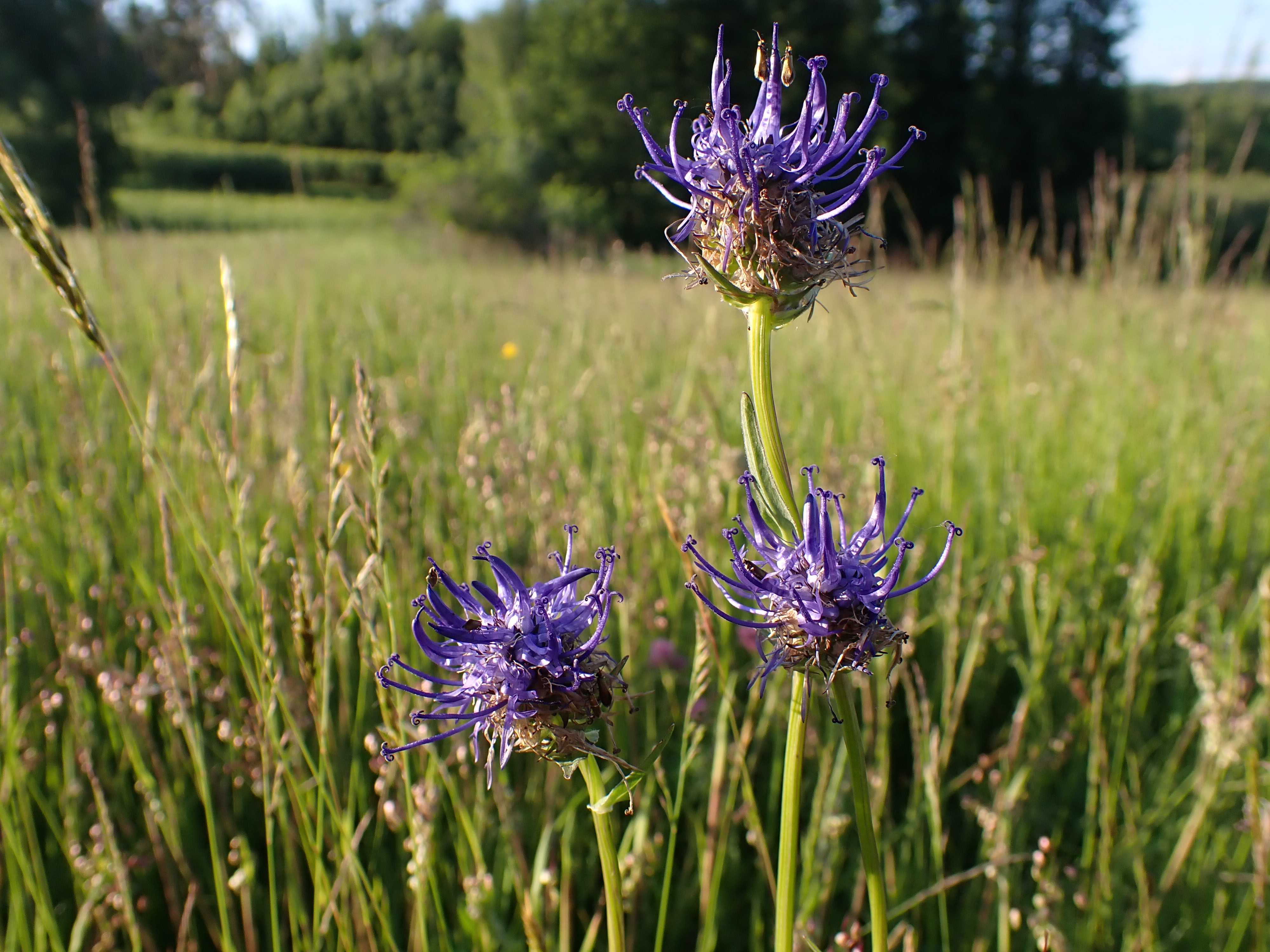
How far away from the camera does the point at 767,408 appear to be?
70cm

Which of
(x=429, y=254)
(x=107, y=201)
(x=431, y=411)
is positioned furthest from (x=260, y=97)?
(x=431, y=411)

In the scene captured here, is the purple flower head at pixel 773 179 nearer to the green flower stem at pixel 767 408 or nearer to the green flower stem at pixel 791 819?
the green flower stem at pixel 767 408

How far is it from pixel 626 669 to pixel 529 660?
1224 millimetres

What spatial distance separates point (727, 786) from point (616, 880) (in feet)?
3.50

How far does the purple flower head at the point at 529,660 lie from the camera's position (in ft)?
2.21

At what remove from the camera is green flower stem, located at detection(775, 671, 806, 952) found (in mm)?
658

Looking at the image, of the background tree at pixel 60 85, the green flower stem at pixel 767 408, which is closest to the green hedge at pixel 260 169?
the background tree at pixel 60 85

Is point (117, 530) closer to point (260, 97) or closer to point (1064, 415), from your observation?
point (1064, 415)

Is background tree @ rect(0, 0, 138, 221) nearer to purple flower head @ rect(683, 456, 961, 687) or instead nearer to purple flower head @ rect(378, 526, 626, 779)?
purple flower head @ rect(378, 526, 626, 779)

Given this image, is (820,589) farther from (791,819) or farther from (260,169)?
(260,169)

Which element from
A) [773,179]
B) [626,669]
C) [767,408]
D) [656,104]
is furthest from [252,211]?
[767,408]

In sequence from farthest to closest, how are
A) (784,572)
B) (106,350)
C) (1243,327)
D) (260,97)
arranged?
(260,97) < (1243,327) < (106,350) < (784,572)

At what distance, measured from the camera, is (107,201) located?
69.5 feet

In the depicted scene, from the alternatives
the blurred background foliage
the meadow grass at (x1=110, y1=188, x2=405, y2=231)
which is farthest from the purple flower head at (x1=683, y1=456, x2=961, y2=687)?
the blurred background foliage
